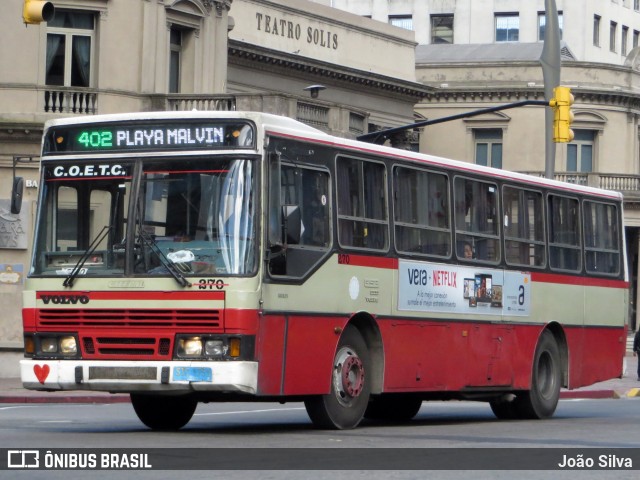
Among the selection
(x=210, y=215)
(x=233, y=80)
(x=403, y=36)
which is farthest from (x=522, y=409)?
(x=403, y=36)

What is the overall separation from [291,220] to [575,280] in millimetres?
7307

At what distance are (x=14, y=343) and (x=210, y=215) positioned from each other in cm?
1863

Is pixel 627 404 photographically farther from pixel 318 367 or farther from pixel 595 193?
pixel 318 367

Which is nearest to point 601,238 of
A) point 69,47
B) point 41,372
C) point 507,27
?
point 41,372

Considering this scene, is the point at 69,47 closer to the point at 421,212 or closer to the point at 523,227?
the point at 523,227

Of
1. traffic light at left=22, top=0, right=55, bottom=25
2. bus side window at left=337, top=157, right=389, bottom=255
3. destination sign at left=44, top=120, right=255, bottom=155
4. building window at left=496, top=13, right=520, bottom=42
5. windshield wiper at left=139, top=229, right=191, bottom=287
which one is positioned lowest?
windshield wiper at left=139, top=229, right=191, bottom=287

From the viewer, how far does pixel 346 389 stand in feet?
Result: 54.5

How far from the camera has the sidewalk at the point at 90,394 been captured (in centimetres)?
2653

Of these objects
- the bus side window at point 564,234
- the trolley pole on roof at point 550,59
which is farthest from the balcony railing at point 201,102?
the bus side window at point 564,234

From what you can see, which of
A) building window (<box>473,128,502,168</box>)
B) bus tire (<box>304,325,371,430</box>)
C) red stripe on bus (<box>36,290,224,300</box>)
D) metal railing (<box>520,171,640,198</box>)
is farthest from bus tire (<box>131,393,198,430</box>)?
building window (<box>473,128,502,168</box>)

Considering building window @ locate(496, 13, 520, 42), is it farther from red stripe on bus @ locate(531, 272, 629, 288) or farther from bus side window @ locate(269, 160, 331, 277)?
bus side window @ locate(269, 160, 331, 277)

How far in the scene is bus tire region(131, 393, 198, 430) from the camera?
17125mm

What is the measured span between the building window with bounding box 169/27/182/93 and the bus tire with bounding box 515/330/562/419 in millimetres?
17968

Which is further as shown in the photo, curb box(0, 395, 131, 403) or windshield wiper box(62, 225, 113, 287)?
curb box(0, 395, 131, 403)
